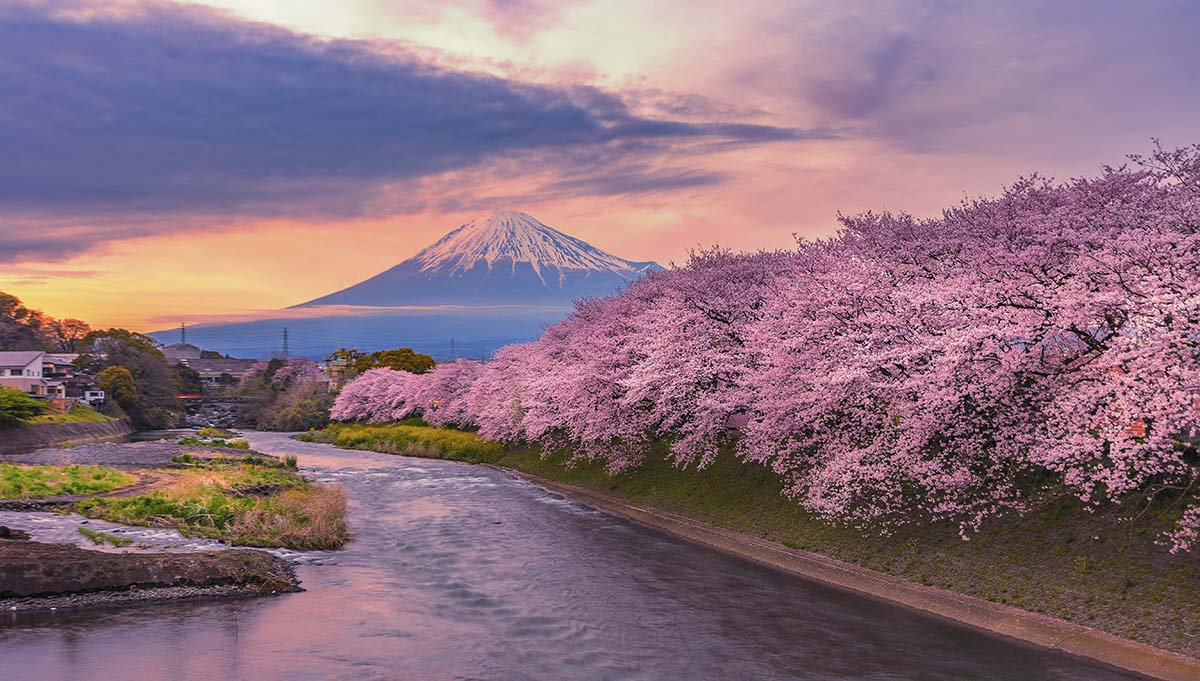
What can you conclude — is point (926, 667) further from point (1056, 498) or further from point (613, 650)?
point (1056, 498)

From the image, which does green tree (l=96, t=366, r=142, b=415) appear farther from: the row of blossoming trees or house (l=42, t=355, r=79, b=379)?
the row of blossoming trees

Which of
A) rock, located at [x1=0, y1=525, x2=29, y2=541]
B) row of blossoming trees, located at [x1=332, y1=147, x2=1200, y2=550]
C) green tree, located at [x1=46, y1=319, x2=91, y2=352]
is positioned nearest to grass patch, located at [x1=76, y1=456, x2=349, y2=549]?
rock, located at [x1=0, y1=525, x2=29, y2=541]

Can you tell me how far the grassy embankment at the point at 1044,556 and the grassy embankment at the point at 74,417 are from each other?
81037mm

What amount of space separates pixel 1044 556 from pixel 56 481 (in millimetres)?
40859

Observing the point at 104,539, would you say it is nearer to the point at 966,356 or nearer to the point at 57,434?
the point at 966,356

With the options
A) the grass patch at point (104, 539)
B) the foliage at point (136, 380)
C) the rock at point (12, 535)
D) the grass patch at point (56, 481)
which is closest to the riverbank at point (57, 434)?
the foliage at point (136, 380)

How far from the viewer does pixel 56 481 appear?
37781mm

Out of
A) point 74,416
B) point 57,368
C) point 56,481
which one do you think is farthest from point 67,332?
point 56,481

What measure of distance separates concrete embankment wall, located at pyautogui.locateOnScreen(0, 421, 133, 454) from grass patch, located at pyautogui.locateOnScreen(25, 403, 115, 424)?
0.76 meters

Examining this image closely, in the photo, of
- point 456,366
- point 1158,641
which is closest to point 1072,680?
point 1158,641

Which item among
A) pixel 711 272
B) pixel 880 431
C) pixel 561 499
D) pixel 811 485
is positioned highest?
pixel 711 272

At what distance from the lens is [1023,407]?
2205 centimetres

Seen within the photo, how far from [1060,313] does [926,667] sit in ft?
29.2

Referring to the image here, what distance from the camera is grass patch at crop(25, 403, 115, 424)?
86219 mm
